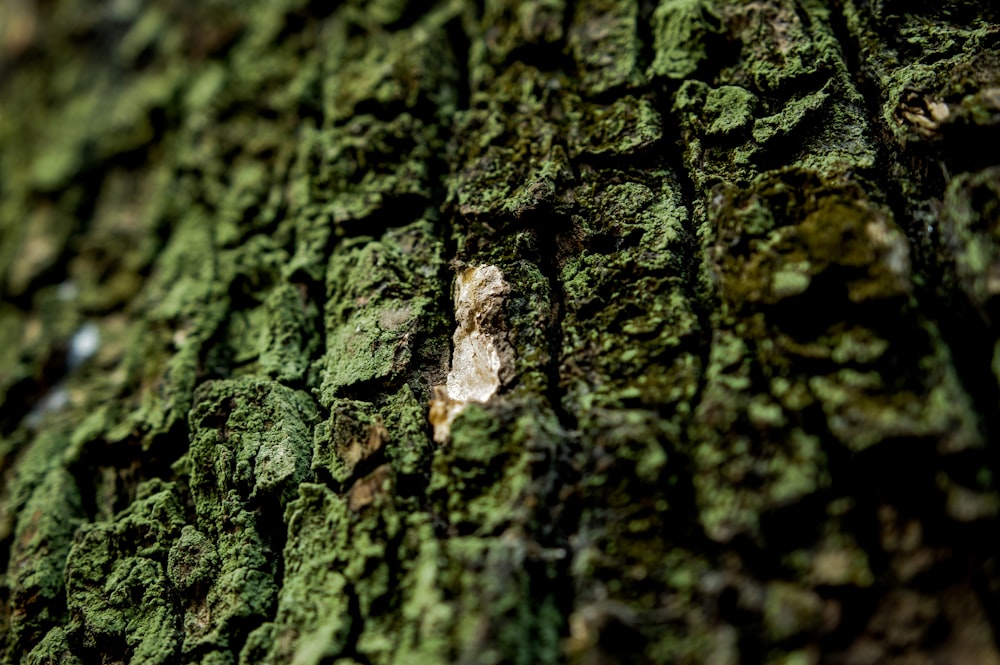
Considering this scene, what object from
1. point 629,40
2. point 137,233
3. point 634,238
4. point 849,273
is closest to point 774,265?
point 849,273

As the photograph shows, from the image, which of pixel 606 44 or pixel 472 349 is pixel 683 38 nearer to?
pixel 606 44

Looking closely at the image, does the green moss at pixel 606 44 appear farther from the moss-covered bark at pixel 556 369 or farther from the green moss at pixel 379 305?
the green moss at pixel 379 305

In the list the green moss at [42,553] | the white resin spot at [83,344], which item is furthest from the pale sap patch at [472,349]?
the white resin spot at [83,344]

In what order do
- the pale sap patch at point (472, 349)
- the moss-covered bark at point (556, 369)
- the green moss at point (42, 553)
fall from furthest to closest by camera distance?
the green moss at point (42, 553) → the pale sap patch at point (472, 349) → the moss-covered bark at point (556, 369)

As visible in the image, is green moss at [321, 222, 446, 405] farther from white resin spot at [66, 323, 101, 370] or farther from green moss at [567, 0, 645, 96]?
white resin spot at [66, 323, 101, 370]

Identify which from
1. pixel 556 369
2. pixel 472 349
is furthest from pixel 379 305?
pixel 556 369

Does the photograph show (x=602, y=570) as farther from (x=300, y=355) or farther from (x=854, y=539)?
(x=300, y=355)

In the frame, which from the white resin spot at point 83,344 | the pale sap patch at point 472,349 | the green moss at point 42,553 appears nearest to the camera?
the pale sap patch at point 472,349

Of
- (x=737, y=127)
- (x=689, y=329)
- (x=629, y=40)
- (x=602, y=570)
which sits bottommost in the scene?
(x=602, y=570)
